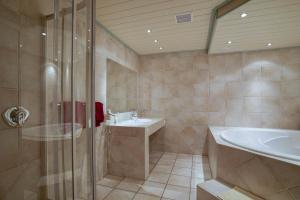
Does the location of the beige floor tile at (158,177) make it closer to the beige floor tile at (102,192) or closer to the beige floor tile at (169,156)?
the beige floor tile at (102,192)

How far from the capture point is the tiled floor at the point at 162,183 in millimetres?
1773

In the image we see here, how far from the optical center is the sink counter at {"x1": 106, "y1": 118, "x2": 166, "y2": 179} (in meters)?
2.11

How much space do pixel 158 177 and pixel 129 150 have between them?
60 cm

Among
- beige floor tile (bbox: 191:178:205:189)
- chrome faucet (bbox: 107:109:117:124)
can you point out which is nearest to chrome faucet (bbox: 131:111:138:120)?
chrome faucet (bbox: 107:109:117:124)

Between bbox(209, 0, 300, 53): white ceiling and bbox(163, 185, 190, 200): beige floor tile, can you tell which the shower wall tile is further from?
bbox(163, 185, 190, 200): beige floor tile

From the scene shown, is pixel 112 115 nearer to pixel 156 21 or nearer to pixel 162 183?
pixel 162 183

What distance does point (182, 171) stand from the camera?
2385mm

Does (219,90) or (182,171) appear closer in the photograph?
(182,171)

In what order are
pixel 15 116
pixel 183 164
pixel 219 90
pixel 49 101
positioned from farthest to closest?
pixel 219 90 < pixel 183 164 < pixel 49 101 < pixel 15 116

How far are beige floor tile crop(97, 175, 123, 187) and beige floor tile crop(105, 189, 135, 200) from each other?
0.53ft

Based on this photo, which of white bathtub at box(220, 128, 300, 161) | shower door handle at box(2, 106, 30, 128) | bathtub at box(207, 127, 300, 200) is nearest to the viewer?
shower door handle at box(2, 106, 30, 128)

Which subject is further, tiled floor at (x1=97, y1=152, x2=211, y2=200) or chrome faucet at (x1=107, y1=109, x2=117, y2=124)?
chrome faucet at (x1=107, y1=109, x2=117, y2=124)

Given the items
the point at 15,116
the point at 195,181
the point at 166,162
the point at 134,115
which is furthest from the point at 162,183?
the point at 15,116

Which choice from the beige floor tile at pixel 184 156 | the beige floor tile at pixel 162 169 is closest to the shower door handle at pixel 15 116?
the beige floor tile at pixel 162 169
